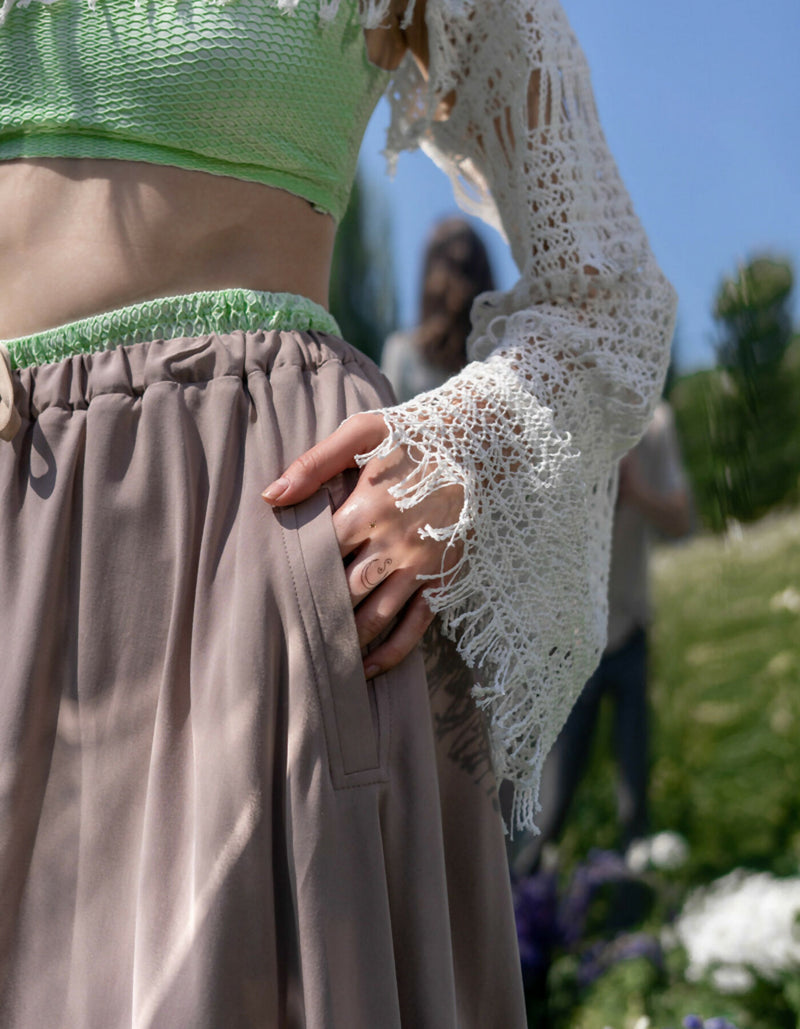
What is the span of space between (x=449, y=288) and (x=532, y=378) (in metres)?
1.96

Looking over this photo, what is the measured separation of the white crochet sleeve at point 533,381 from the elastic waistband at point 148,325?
0.16 meters

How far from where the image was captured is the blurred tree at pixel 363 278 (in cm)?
393

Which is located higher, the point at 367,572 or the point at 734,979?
the point at 367,572

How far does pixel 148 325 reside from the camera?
2.60 ft

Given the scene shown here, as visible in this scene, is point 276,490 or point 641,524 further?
point 641,524

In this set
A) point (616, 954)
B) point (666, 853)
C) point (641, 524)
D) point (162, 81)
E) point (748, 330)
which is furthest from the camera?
point (641, 524)

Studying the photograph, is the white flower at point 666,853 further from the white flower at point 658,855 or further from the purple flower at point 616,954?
the purple flower at point 616,954

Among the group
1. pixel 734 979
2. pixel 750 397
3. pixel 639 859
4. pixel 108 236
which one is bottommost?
pixel 639 859

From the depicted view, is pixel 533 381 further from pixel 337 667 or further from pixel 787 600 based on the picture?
pixel 787 600

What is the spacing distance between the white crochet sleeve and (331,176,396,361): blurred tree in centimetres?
287

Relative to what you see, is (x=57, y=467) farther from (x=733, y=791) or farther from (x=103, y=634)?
(x=733, y=791)

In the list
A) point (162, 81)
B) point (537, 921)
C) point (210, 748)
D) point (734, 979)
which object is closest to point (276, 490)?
point (210, 748)

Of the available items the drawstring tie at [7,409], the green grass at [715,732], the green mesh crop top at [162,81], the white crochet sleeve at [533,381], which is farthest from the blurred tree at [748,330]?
the green grass at [715,732]

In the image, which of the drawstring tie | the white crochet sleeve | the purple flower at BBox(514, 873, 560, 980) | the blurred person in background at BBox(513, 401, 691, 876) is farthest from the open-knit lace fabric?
the blurred person in background at BBox(513, 401, 691, 876)
